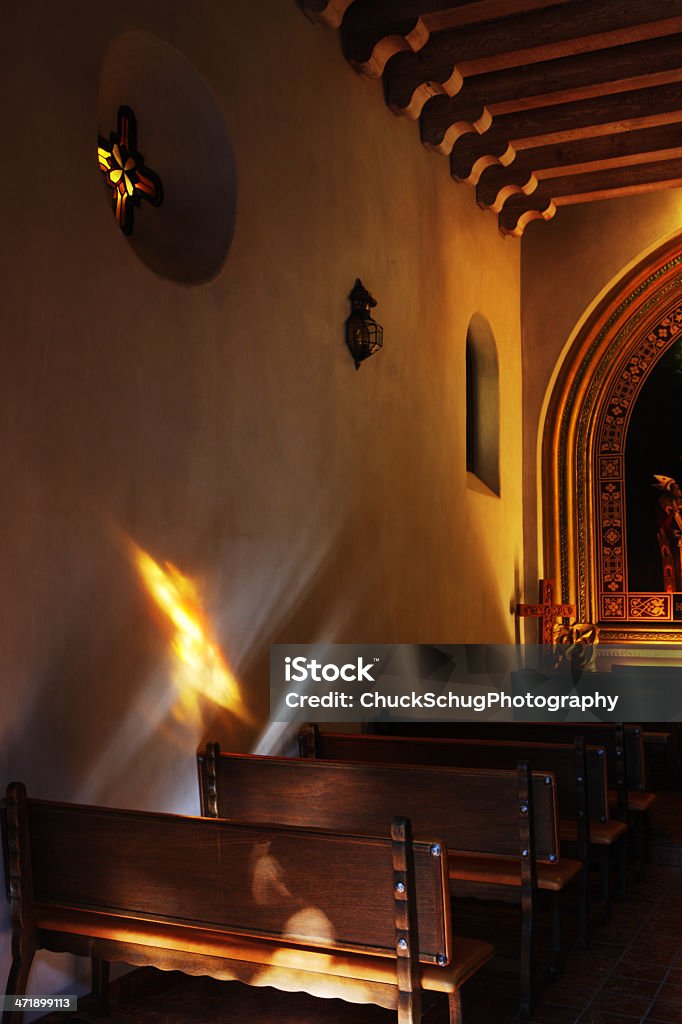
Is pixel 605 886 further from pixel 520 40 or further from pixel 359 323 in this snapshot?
pixel 520 40

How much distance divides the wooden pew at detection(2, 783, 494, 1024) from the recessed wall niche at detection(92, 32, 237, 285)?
2154mm

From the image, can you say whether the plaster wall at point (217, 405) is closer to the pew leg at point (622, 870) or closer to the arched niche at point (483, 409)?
the arched niche at point (483, 409)

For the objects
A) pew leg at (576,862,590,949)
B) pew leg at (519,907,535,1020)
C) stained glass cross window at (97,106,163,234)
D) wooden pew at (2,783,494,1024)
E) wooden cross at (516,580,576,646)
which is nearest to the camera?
wooden pew at (2,783,494,1024)

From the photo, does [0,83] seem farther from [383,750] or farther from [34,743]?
[383,750]

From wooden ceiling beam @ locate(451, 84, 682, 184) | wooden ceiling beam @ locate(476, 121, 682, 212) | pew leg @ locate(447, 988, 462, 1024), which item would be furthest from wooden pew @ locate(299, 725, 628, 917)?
wooden ceiling beam @ locate(476, 121, 682, 212)

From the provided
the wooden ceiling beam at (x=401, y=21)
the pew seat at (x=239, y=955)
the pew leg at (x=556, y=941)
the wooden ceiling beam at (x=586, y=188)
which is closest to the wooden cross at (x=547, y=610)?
the wooden ceiling beam at (x=586, y=188)

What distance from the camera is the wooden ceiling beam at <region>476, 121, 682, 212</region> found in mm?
6824

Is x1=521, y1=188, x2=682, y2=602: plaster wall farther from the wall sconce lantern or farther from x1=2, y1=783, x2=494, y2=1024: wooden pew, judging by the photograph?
x1=2, y1=783, x2=494, y2=1024: wooden pew

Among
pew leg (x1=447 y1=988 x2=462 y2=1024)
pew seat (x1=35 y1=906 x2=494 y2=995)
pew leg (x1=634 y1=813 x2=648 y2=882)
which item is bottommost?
pew leg (x1=634 y1=813 x2=648 y2=882)

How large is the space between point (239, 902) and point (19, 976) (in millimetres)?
700

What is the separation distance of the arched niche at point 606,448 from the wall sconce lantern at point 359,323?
11.6ft

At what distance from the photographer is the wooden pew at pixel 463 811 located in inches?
127

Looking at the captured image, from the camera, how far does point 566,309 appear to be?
844 cm

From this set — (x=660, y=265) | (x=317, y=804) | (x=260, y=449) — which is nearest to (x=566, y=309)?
(x=660, y=265)
